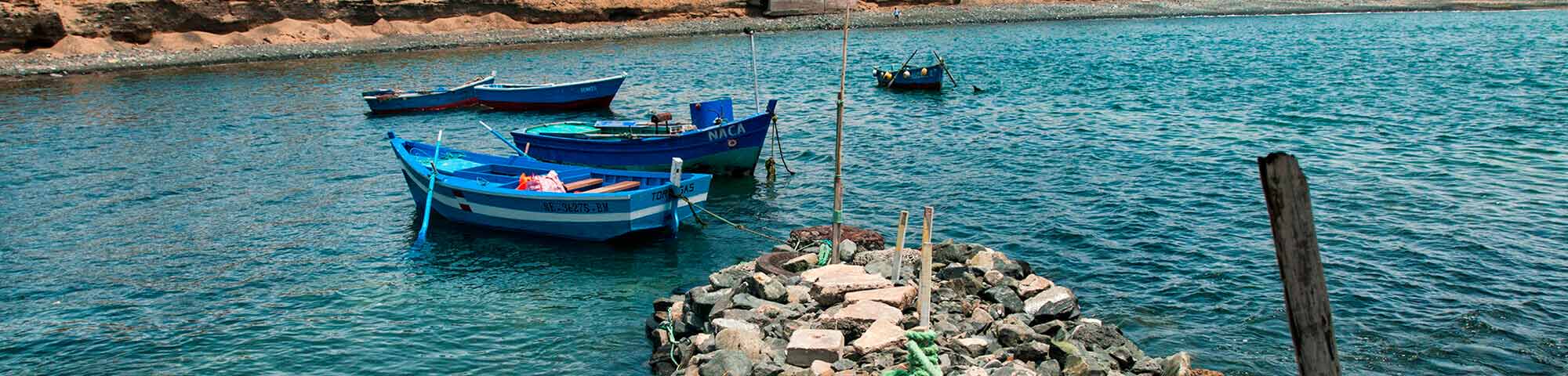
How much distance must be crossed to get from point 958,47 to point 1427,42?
21.3 m

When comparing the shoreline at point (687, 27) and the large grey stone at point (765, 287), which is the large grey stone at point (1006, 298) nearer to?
the large grey stone at point (765, 287)

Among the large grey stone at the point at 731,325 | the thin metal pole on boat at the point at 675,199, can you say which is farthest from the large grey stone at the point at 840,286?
the thin metal pole on boat at the point at 675,199

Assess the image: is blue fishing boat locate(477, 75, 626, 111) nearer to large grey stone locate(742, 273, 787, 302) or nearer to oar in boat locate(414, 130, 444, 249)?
oar in boat locate(414, 130, 444, 249)

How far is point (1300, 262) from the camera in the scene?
625 cm

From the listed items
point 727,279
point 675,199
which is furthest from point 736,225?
point 727,279

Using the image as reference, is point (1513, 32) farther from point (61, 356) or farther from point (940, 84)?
point (61, 356)

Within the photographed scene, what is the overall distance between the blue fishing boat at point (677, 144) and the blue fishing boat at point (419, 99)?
1545 centimetres

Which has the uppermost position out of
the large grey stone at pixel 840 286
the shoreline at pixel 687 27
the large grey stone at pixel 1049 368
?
the large grey stone at pixel 840 286

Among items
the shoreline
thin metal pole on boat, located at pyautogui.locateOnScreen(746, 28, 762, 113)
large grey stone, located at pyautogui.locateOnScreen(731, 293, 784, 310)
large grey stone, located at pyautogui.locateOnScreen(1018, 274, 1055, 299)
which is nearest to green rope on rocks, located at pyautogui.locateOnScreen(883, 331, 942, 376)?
large grey stone, located at pyautogui.locateOnScreen(731, 293, 784, 310)

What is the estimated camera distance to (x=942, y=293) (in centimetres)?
1266

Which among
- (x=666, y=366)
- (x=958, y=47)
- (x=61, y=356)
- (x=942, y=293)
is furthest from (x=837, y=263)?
(x=958, y=47)

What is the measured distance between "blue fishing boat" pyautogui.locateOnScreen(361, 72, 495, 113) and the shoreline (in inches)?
896

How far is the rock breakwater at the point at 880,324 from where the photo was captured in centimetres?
1070

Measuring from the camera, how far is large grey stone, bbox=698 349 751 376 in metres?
10.6
